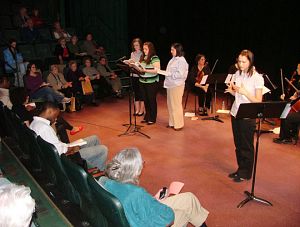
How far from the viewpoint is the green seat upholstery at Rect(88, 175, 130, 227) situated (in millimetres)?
2320

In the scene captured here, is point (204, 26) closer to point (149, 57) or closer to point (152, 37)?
point (152, 37)

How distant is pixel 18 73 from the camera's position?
28.1ft

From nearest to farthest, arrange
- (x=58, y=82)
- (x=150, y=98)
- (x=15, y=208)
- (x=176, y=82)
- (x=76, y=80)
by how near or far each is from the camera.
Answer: (x=15, y=208) < (x=176, y=82) < (x=150, y=98) < (x=58, y=82) < (x=76, y=80)

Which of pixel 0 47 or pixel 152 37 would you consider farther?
pixel 152 37

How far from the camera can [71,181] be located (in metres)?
3.07

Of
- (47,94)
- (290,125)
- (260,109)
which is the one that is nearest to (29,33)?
(47,94)

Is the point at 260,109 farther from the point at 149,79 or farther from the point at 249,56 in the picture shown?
the point at 149,79

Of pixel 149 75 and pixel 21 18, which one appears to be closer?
pixel 149 75

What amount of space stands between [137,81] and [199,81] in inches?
51.6

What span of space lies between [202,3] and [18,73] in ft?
16.4

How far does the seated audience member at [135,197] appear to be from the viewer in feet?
8.23

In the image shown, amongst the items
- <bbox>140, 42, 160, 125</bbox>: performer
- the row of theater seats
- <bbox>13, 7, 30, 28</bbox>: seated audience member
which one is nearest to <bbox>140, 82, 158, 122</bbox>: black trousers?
<bbox>140, 42, 160, 125</bbox>: performer

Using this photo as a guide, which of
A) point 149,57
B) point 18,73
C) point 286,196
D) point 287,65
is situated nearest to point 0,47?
point 18,73

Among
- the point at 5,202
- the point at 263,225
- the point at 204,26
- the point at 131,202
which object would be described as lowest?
the point at 263,225
